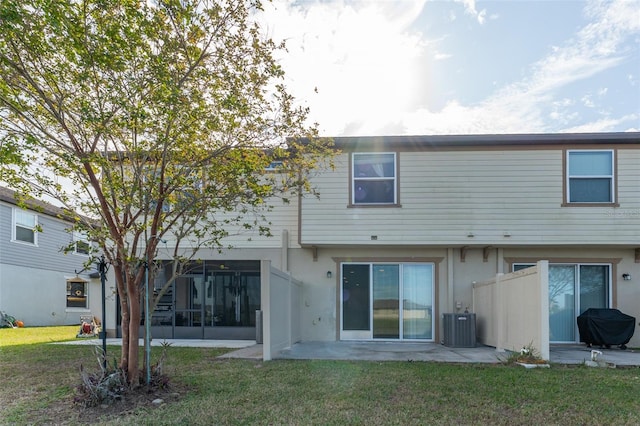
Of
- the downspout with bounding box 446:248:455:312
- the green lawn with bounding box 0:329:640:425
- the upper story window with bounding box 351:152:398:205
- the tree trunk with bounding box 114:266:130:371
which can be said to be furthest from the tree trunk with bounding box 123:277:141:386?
the downspout with bounding box 446:248:455:312

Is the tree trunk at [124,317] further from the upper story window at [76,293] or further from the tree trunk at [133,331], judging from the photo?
the upper story window at [76,293]

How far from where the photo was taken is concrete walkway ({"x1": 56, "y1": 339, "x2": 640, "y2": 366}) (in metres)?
8.62

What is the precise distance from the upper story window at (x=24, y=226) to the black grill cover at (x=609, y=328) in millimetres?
18933

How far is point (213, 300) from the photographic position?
12438mm

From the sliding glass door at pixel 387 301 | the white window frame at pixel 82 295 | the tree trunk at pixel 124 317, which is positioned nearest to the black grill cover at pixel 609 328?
the sliding glass door at pixel 387 301

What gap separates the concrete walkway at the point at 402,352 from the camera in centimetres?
862

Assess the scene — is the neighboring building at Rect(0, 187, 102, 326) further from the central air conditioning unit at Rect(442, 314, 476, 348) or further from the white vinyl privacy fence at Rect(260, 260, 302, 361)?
the central air conditioning unit at Rect(442, 314, 476, 348)

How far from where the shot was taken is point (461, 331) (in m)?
10.5

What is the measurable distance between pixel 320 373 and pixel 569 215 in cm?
718

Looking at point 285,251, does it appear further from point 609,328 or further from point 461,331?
point 609,328

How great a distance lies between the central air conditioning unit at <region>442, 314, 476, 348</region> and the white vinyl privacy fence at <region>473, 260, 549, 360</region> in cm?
39

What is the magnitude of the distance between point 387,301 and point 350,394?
5.87 metres

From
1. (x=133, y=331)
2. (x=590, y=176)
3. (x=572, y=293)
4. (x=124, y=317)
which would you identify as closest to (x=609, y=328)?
(x=572, y=293)

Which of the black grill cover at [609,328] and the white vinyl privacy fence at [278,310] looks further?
the black grill cover at [609,328]
